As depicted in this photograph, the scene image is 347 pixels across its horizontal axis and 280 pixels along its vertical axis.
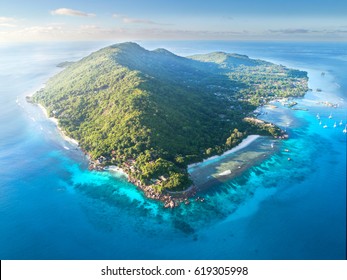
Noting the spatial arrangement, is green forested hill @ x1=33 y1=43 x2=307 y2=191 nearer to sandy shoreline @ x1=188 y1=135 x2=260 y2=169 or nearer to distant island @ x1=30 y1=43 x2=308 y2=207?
distant island @ x1=30 y1=43 x2=308 y2=207

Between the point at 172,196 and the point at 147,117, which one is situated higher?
the point at 147,117

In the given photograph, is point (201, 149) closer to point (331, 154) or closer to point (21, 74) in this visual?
point (331, 154)

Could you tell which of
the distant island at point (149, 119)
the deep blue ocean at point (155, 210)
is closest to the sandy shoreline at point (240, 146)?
the distant island at point (149, 119)

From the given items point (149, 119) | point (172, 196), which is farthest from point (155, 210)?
point (149, 119)

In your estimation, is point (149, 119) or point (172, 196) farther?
point (149, 119)

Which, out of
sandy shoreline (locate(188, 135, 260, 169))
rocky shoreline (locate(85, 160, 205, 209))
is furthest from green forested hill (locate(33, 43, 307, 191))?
sandy shoreline (locate(188, 135, 260, 169))

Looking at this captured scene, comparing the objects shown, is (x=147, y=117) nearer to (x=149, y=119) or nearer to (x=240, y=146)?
(x=149, y=119)

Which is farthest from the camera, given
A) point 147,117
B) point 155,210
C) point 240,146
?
point 147,117

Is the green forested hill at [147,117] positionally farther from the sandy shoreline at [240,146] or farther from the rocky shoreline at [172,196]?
the sandy shoreline at [240,146]
